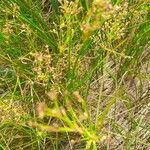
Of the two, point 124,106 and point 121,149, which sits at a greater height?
point 124,106

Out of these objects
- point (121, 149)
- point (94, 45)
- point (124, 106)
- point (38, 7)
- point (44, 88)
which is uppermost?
point (38, 7)

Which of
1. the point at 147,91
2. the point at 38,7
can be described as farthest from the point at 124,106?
the point at 38,7

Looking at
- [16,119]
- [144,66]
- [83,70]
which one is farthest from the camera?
[144,66]

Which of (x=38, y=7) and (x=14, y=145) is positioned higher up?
(x=38, y=7)

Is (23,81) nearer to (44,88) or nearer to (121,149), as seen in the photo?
(44,88)

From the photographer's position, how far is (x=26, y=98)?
130 centimetres

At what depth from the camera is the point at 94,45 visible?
1298 mm

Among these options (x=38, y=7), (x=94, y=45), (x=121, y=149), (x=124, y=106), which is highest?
(x=38, y=7)

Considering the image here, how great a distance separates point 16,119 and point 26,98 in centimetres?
21

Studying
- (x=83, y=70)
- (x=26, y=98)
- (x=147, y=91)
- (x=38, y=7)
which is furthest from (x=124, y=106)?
(x=38, y=7)

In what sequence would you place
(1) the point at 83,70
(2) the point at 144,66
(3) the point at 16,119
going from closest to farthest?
(3) the point at 16,119 → (1) the point at 83,70 → (2) the point at 144,66

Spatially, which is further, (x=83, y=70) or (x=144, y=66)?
(x=144, y=66)

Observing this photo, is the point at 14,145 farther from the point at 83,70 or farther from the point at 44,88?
the point at 83,70

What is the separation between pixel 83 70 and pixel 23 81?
0.74 feet
